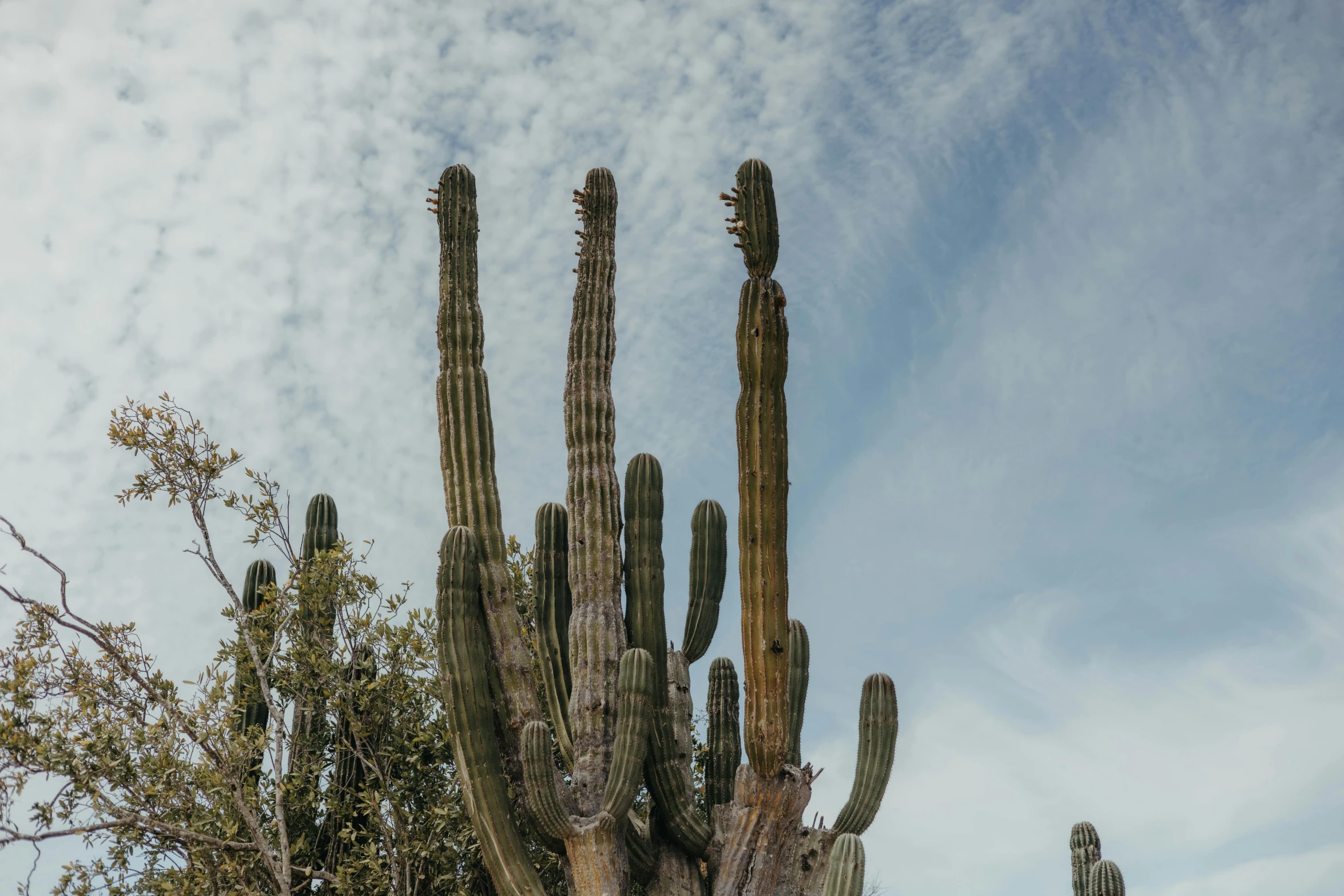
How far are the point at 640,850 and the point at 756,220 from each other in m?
4.74

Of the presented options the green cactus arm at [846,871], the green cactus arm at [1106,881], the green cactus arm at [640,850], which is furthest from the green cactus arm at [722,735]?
the green cactus arm at [1106,881]

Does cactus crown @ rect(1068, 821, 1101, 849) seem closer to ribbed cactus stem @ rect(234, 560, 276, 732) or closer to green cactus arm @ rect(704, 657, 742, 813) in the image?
green cactus arm @ rect(704, 657, 742, 813)

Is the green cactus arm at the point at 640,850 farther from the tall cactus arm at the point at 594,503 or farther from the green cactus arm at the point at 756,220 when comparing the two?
the green cactus arm at the point at 756,220

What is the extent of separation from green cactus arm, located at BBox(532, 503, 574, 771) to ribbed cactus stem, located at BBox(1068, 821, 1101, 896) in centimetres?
448

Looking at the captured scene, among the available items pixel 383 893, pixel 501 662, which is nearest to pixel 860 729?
pixel 501 662

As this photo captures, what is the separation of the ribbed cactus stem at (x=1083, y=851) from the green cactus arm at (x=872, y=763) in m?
2.47

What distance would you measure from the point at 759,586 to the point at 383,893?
422cm

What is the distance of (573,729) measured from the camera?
9086 millimetres

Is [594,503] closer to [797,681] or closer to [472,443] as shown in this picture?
[472,443]

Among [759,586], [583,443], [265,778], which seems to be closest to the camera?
[759,586]

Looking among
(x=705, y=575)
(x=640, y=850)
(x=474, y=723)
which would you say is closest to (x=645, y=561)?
(x=705, y=575)

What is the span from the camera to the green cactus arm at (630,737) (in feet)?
27.8

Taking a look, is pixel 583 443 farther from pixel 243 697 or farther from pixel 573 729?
pixel 243 697

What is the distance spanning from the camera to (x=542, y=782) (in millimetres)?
8078
